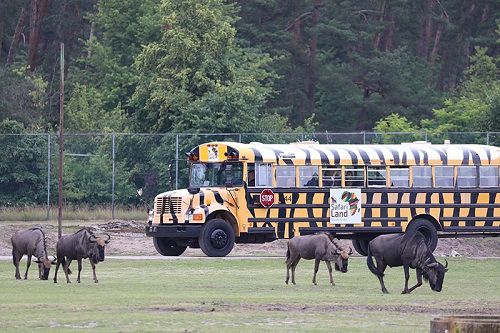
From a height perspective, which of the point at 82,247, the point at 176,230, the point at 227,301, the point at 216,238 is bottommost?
the point at 227,301

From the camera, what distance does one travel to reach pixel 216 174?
1598 inches

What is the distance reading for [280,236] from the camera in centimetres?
4088

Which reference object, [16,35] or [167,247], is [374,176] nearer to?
[167,247]

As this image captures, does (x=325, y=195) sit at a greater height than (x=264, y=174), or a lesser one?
lesser

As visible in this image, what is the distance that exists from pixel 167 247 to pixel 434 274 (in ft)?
50.2

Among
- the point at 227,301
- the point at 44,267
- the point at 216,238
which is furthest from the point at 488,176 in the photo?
the point at 227,301

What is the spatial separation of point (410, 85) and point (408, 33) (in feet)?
29.9

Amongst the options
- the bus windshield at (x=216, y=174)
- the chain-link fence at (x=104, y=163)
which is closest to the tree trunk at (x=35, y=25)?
the chain-link fence at (x=104, y=163)

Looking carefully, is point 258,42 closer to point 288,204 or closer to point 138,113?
point 138,113

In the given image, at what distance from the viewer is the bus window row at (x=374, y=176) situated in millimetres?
40719

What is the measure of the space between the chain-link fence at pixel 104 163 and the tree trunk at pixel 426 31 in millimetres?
36123

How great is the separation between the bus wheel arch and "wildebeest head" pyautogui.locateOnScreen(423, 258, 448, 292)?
47.2 feet

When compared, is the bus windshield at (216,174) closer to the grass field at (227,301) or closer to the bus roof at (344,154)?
the bus roof at (344,154)

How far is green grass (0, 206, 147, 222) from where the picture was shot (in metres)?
50.8
